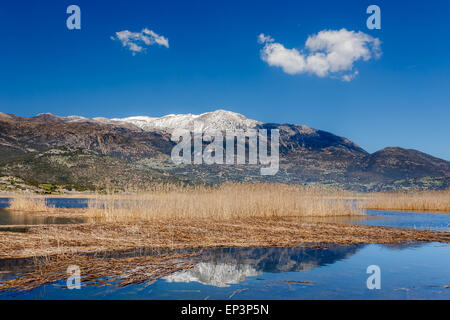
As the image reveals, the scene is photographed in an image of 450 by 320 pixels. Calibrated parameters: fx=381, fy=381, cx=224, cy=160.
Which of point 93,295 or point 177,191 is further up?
point 177,191

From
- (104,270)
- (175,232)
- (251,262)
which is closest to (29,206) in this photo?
(175,232)

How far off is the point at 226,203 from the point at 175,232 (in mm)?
6946

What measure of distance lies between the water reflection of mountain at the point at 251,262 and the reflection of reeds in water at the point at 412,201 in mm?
24488

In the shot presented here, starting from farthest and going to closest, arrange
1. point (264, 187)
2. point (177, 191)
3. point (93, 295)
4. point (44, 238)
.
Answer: point (264, 187), point (177, 191), point (44, 238), point (93, 295)

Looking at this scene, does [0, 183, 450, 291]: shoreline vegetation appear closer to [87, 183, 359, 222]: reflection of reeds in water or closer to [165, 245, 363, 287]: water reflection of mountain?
[87, 183, 359, 222]: reflection of reeds in water

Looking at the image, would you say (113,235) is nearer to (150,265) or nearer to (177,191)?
(150,265)

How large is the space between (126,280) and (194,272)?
5.02 feet

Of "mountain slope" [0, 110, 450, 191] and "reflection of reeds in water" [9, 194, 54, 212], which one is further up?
"mountain slope" [0, 110, 450, 191]

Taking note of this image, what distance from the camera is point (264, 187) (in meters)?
24.5

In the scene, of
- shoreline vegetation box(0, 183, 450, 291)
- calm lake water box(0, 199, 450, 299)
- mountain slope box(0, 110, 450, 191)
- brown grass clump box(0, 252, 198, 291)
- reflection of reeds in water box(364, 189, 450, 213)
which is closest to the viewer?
calm lake water box(0, 199, 450, 299)

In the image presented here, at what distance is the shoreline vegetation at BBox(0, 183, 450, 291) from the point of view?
330 inches

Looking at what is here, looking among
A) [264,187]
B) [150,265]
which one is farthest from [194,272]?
[264,187]

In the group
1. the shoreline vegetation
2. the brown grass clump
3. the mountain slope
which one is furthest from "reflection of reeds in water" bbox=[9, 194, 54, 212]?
the mountain slope
